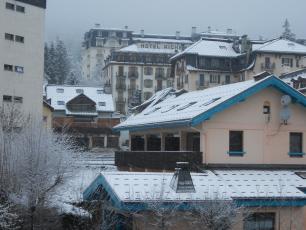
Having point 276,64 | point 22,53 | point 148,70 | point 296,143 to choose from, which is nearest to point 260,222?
point 296,143

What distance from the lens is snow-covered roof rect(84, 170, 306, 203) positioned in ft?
58.9

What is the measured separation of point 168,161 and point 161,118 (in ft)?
14.0

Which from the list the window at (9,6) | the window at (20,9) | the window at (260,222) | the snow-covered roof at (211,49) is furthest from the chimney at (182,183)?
the snow-covered roof at (211,49)

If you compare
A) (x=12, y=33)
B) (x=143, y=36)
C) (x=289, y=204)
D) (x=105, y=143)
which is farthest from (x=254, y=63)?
(x=143, y=36)

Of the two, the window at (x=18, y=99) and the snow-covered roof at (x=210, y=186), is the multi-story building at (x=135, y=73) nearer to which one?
the window at (x=18, y=99)

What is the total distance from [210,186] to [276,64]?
214 ft

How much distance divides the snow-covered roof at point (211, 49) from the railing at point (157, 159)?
54.0m

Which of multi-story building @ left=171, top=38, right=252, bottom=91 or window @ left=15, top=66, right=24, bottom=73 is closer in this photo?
window @ left=15, top=66, right=24, bottom=73

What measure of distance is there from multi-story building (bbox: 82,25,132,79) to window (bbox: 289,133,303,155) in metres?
130

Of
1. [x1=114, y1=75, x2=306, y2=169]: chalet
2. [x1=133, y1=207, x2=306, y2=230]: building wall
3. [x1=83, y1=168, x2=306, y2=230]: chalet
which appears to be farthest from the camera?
[x1=114, y1=75, x2=306, y2=169]: chalet

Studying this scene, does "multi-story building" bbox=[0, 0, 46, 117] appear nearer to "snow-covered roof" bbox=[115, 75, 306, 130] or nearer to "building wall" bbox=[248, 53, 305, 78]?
"snow-covered roof" bbox=[115, 75, 306, 130]

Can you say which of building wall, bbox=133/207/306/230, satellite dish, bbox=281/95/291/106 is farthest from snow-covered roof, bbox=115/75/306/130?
building wall, bbox=133/207/306/230

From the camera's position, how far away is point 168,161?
947 inches

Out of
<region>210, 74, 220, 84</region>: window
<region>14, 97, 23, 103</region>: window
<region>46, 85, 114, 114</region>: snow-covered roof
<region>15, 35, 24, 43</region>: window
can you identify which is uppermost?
<region>210, 74, 220, 84</region>: window
